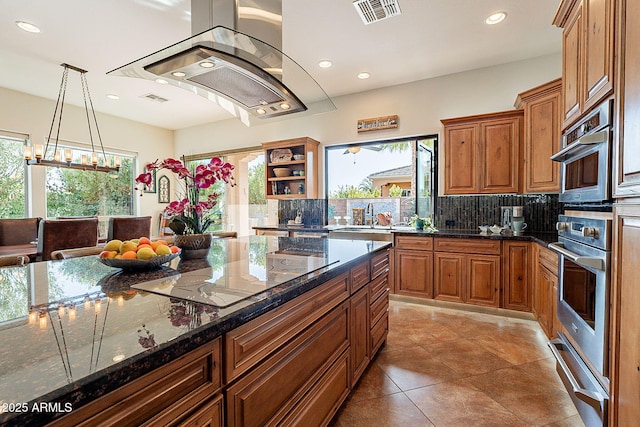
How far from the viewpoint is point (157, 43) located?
3.15 meters

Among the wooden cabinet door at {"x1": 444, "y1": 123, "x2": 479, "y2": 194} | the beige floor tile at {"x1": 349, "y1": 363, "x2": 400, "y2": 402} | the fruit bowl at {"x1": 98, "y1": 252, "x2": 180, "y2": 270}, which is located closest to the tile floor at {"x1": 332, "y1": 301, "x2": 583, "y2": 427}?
the beige floor tile at {"x1": 349, "y1": 363, "x2": 400, "y2": 402}

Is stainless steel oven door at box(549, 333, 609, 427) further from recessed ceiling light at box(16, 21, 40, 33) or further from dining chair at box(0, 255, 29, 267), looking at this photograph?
recessed ceiling light at box(16, 21, 40, 33)

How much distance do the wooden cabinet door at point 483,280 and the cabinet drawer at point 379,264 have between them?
143cm

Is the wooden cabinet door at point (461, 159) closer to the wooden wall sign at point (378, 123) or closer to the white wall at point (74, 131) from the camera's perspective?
the wooden wall sign at point (378, 123)

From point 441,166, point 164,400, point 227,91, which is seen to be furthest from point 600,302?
point 441,166

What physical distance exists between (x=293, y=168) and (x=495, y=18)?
326 centimetres

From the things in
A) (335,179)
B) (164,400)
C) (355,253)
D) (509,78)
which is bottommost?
(164,400)

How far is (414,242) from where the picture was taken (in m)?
3.60

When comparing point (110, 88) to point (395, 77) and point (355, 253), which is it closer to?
point (395, 77)

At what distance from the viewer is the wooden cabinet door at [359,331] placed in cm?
179

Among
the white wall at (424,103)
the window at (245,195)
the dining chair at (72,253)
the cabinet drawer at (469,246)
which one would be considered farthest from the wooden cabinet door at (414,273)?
the dining chair at (72,253)

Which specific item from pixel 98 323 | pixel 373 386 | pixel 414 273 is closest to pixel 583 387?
pixel 373 386

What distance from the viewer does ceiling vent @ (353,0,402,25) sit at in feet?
8.15

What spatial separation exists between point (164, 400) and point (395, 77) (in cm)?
420
